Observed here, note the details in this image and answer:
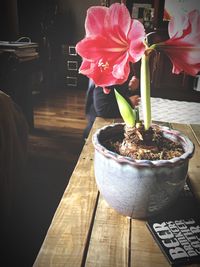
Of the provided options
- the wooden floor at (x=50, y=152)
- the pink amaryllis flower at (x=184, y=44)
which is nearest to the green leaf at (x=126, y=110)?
the pink amaryllis flower at (x=184, y=44)

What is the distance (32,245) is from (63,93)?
112 inches

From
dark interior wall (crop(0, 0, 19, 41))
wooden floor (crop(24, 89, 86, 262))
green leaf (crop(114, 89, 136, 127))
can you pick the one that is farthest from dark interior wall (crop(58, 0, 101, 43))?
green leaf (crop(114, 89, 136, 127))

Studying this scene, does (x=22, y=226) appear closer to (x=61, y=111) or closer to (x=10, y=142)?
(x=10, y=142)

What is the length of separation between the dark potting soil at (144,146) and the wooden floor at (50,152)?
2.65 ft

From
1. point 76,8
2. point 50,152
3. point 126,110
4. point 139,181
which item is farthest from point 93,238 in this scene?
point 76,8

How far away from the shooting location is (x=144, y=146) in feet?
1.93

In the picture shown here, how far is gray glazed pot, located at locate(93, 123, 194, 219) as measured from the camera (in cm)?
52

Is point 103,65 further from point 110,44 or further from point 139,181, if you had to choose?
point 139,181

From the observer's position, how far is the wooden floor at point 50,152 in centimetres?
141

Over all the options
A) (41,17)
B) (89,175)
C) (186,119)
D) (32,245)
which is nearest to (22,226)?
(32,245)


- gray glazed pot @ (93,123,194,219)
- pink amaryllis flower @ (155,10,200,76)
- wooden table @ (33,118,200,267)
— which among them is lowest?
wooden table @ (33,118,200,267)

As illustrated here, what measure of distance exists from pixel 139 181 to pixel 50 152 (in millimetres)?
1668

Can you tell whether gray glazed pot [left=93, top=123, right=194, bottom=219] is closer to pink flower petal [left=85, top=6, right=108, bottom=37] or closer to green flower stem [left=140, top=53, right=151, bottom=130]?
green flower stem [left=140, top=53, right=151, bottom=130]

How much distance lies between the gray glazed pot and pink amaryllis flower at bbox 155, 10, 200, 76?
17 cm
